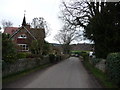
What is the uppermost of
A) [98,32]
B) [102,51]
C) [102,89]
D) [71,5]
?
[71,5]

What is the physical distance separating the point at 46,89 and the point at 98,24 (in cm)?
1119

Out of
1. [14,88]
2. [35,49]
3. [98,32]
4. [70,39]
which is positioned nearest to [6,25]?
[70,39]

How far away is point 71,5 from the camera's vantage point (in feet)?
120

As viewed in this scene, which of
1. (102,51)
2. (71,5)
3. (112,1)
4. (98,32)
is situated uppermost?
(71,5)

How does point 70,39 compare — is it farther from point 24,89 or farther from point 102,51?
point 24,89

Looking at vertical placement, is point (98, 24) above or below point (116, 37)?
above

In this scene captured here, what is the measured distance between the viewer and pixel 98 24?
1966 centimetres

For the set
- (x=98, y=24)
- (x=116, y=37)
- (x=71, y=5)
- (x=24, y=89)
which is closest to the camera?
(x=24, y=89)

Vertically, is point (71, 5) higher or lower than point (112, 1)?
higher

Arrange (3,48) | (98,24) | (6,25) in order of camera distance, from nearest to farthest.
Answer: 1. (3,48)
2. (98,24)
3. (6,25)

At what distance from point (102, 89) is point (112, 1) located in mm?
9884

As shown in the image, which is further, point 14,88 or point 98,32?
point 98,32

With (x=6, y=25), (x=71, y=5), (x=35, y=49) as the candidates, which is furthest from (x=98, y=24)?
(x=6, y=25)

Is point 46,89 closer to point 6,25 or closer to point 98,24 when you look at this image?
point 98,24
